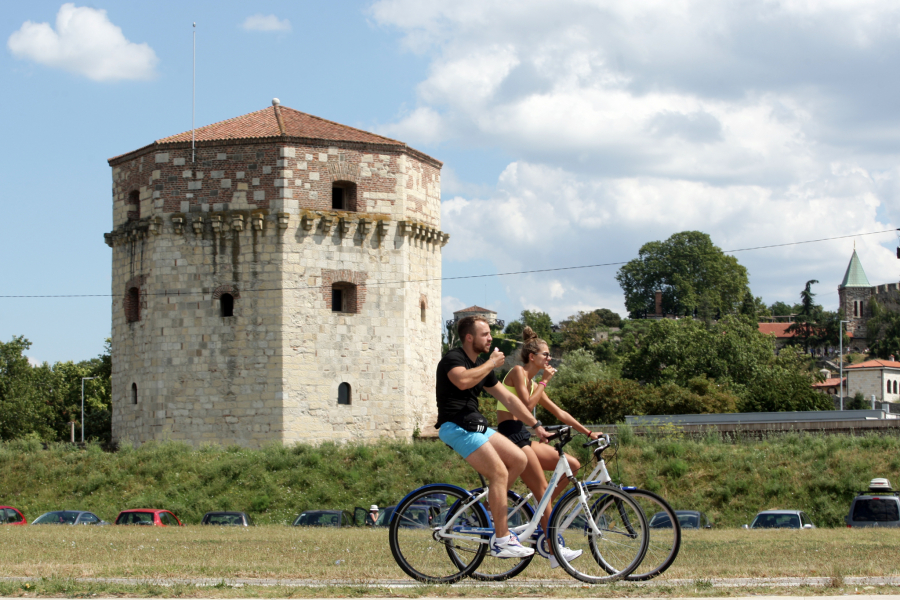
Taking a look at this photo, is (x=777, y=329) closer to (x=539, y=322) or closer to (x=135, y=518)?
(x=539, y=322)

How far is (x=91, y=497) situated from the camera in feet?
113

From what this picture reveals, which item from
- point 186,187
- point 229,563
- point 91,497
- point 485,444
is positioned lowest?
point 91,497

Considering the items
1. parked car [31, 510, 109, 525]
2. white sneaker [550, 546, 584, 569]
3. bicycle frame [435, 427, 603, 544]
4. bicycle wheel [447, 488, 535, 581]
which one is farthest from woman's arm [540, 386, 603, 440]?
parked car [31, 510, 109, 525]

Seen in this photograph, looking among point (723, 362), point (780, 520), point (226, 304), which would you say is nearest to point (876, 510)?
point (780, 520)

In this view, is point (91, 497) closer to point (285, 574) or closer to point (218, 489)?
point (218, 489)

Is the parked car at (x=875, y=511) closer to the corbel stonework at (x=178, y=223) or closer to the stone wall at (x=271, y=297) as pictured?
the stone wall at (x=271, y=297)

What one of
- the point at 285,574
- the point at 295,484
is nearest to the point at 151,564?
the point at 285,574

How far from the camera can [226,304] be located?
38625 millimetres

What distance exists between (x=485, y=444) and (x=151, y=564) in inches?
170

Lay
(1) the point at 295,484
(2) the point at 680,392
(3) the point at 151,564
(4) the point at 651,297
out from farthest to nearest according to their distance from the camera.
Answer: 1. (4) the point at 651,297
2. (2) the point at 680,392
3. (1) the point at 295,484
4. (3) the point at 151,564

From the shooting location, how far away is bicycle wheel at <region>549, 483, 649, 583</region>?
853cm

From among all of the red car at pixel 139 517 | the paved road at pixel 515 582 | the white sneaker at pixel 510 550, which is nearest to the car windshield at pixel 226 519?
the red car at pixel 139 517

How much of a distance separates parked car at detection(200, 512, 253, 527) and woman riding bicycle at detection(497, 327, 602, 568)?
17422mm

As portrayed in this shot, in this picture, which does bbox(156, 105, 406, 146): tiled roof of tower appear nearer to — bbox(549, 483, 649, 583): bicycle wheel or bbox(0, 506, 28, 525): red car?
bbox(0, 506, 28, 525): red car
